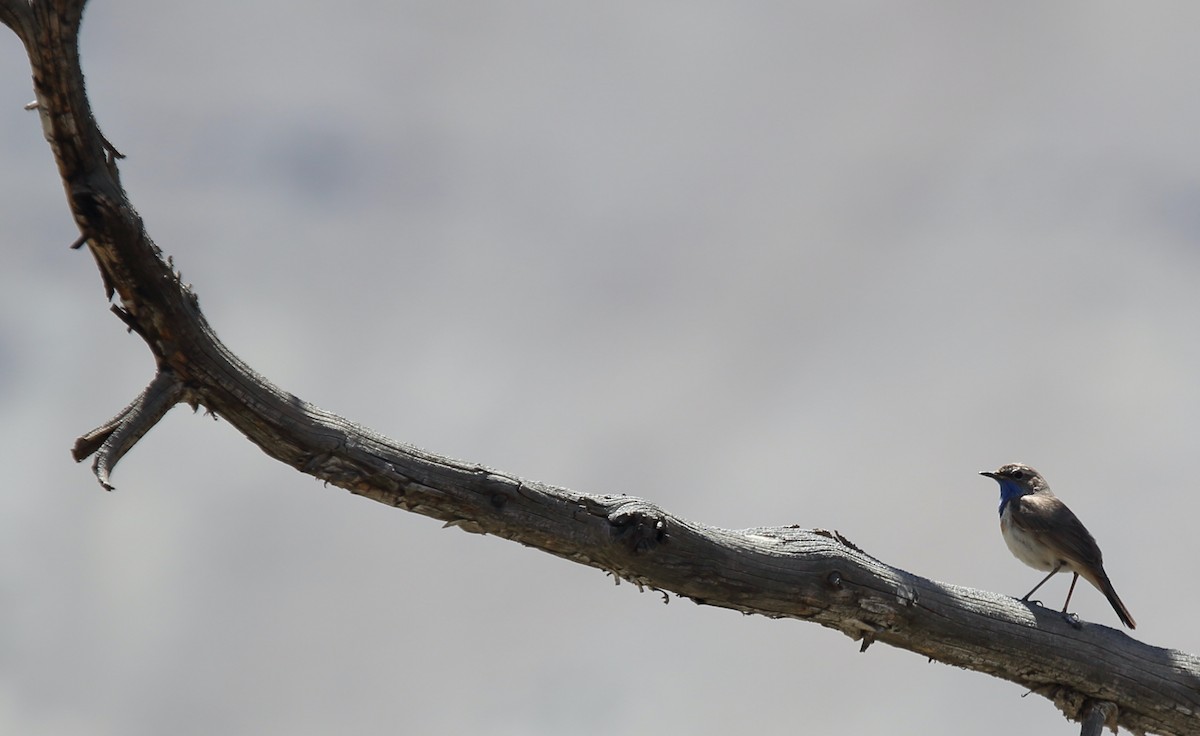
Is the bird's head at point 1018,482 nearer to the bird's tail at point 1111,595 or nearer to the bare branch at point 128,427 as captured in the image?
the bird's tail at point 1111,595

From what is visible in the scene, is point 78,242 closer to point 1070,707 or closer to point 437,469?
point 437,469

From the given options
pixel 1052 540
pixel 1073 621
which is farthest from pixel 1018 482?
pixel 1073 621

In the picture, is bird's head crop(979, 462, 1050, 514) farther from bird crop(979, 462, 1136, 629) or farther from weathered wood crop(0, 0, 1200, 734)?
weathered wood crop(0, 0, 1200, 734)

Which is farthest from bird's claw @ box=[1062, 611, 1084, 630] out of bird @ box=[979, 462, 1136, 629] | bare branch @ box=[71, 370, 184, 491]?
bare branch @ box=[71, 370, 184, 491]

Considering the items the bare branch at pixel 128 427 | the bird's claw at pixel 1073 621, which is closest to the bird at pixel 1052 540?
the bird's claw at pixel 1073 621

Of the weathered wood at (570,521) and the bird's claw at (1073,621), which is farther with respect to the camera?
the bird's claw at (1073,621)

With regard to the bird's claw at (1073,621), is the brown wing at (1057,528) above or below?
above
